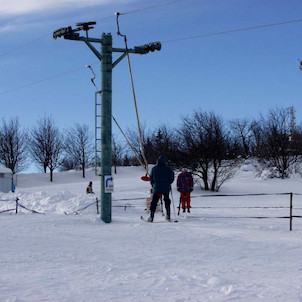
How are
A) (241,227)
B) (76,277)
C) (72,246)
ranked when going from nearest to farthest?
(76,277), (72,246), (241,227)

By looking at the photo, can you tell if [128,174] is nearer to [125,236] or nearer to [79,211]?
[79,211]

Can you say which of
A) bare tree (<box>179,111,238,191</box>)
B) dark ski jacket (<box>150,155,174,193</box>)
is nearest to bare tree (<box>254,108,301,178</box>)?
bare tree (<box>179,111,238,191</box>)

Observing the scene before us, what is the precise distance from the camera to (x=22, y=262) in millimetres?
5703

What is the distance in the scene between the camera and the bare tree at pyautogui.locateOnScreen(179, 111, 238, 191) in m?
31.2

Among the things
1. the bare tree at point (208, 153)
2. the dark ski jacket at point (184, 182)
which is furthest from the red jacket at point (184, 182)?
the bare tree at point (208, 153)

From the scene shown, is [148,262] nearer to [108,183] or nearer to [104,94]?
[108,183]

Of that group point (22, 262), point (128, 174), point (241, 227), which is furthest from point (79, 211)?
point (128, 174)

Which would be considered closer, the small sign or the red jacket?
the small sign

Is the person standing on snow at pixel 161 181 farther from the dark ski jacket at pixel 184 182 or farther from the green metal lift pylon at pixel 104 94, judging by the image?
the dark ski jacket at pixel 184 182

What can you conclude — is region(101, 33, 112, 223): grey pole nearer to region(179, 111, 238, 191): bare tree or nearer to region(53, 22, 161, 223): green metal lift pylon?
region(53, 22, 161, 223): green metal lift pylon

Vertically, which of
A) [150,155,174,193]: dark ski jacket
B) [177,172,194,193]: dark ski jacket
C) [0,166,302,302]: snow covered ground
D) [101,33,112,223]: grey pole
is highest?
[101,33,112,223]: grey pole

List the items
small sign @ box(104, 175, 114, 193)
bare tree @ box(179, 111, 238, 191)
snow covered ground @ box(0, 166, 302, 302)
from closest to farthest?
snow covered ground @ box(0, 166, 302, 302) < small sign @ box(104, 175, 114, 193) < bare tree @ box(179, 111, 238, 191)

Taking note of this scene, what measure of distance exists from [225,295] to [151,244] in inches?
122

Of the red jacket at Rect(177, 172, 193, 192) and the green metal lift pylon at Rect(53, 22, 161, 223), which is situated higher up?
the green metal lift pylon at Rect(53, 22, 161, 223)
